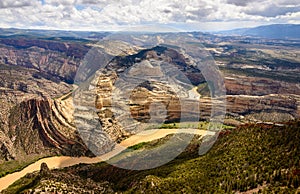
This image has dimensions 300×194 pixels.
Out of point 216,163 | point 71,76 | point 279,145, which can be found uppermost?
point 279,145

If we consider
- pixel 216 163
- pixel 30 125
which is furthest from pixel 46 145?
pixel 216 163

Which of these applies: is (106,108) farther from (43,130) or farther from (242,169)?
(242,169)

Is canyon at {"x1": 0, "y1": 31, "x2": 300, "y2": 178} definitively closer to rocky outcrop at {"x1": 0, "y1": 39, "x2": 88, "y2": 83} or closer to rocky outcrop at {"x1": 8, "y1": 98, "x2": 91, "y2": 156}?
rocky outcrop at {"x1": 8, "y1": 98, "x2": 91, "y2": 156}

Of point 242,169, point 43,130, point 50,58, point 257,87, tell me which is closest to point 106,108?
point 43,130

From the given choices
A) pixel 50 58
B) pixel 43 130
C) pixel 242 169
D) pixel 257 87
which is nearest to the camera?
pixel 242 169

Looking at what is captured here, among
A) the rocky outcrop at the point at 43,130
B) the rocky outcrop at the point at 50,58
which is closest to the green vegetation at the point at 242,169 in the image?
the rocky outcrop at the point at 43,130

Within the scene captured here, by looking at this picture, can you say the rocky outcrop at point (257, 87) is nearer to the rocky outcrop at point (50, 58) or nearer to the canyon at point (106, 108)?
the canyon at point (106, 108)

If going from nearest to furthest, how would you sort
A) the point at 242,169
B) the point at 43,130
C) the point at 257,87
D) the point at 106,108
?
1. the point at 242,169
2. the point at 43,130
3. the point at 106,108
4. the point at 257,87

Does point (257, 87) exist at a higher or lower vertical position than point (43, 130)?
lower

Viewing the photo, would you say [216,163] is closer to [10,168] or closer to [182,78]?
[10,168]
